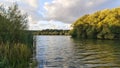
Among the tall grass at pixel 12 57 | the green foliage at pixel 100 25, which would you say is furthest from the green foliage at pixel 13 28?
the green foliage at pixel 100 25

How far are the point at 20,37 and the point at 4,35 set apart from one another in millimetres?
3446

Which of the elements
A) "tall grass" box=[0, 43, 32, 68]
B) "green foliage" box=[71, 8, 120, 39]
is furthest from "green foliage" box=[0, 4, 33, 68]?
"green foliage" box=[71, 8, 120, 39]

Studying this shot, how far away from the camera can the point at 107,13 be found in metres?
122

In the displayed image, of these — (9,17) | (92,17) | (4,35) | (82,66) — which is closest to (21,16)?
(9,17)

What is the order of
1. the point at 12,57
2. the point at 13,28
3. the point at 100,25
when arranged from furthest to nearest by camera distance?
1. the point at 100,25
2. the point at 13,28
3. the point at 12,57

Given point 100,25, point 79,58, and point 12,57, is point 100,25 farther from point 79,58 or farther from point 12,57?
point 12,57

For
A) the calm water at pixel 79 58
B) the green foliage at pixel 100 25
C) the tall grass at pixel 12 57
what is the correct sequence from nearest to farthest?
the tall grass at pixel 12 57 → the calm water at pixel 79 58 → the green foliage at pixel 100 25

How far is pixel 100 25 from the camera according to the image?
12031 cm

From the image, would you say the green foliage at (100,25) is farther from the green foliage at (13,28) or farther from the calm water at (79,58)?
the green foliage at (13,28)

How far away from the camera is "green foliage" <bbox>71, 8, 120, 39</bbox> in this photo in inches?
4572

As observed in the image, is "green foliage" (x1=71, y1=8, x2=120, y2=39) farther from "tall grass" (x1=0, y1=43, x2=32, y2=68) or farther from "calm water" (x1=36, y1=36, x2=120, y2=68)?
"tall grass" (x1=0, y1=43, x2=32, y2=68)

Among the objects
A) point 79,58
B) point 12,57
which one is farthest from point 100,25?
point 12,57

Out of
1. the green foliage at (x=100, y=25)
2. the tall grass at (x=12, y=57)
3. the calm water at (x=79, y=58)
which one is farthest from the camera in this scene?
the green foliage at (x=100, y=25)

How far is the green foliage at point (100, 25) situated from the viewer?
381 feet
